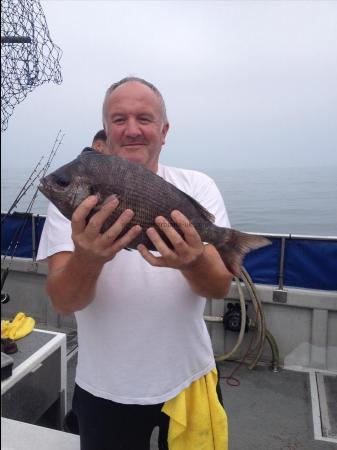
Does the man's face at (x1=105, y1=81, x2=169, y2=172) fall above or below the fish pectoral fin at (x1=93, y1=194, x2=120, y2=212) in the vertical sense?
above

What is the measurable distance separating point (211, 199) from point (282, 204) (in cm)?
844

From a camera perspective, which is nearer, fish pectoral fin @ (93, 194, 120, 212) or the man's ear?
fish pectoral fin @ (93, 194, 120, 212)

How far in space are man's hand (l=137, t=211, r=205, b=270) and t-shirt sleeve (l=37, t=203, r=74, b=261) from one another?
0.35 meters

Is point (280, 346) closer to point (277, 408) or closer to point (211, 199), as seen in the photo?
point (277, 408)

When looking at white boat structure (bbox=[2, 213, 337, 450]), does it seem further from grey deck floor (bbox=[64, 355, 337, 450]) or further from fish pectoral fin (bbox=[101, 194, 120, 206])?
fish pectoral fin (bbox=[101, 194, 120, 206])

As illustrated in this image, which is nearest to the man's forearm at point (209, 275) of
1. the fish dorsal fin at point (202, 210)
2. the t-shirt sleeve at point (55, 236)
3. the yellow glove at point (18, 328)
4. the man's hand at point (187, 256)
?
the man's hand at point (187, 256)

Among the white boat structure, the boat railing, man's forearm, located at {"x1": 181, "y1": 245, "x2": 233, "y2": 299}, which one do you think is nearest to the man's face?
man's forearm, located at {"x1": 181, "y1": 245, "x2": 233, "y2": 299}

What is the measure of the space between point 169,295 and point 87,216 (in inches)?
20.2

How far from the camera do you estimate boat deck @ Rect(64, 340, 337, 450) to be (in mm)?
3461

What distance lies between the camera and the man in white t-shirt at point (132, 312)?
1.70m

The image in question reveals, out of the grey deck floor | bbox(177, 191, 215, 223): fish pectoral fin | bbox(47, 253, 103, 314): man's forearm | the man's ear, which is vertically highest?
the man's ear

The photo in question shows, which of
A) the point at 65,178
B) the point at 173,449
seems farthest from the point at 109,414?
the point at 65,178

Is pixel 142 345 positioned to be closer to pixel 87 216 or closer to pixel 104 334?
pixel 104 334

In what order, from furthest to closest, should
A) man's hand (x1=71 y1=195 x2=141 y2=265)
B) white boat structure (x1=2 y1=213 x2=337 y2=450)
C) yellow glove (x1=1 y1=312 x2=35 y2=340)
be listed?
white boat structure (x1=2 y1=213 x2=337 y2=450) → yellow glove (x1=1 y1=312 x2=35 y2=340) → man's hand (x1=71 y1=195 x2=141 y2=265)
